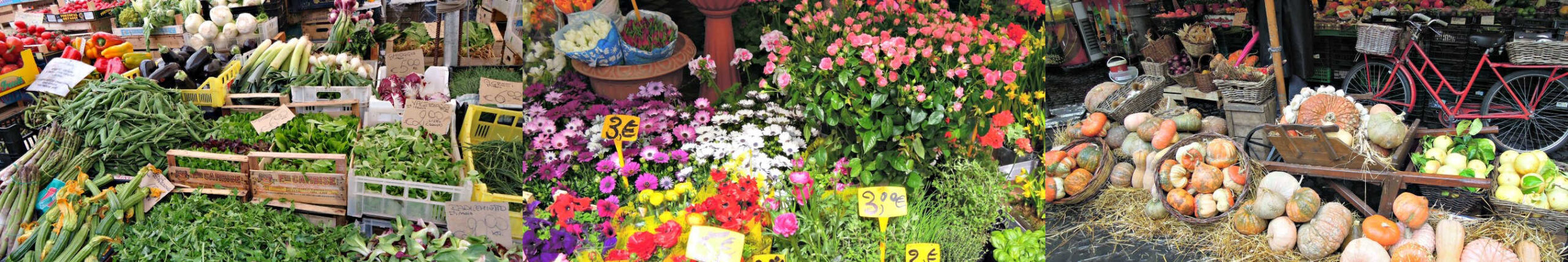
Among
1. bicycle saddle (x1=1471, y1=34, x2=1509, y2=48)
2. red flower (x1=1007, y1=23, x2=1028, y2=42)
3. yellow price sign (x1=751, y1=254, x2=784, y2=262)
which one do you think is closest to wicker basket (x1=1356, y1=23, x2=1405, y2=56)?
bicycle saddle (x1=1471, y1=34, x2=1509, y2=48)

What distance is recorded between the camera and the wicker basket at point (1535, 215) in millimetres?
3240

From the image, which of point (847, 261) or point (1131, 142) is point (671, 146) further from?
point (1131, 142)

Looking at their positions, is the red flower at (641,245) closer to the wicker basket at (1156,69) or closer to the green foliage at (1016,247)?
the green foliage at (1016,247)

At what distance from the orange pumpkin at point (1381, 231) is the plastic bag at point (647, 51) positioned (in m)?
2.59

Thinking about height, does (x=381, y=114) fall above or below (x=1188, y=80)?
above

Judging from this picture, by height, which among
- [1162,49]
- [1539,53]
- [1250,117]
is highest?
[1162,49]

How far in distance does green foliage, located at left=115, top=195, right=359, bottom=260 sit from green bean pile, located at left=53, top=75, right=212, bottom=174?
0.38 m

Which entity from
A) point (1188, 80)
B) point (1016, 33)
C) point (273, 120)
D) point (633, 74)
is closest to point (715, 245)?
point (633, 74)

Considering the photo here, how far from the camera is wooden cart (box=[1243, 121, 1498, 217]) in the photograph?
3.39 metres

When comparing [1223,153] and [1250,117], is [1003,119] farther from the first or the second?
[1250,117]

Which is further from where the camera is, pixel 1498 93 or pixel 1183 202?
pixel 1498 93

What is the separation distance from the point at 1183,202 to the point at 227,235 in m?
3.39

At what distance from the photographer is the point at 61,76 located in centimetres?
365

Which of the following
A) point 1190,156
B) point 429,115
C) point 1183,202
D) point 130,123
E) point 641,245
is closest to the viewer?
point 641,245
